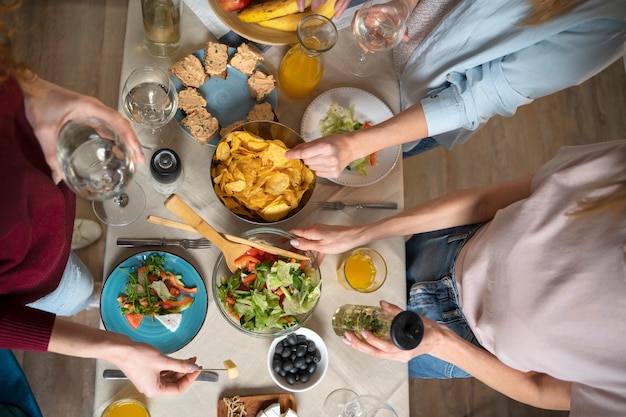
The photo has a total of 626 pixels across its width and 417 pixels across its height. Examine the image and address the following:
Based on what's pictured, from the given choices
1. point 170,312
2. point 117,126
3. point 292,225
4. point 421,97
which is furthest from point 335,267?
point 117,126

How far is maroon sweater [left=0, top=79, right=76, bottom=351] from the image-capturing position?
95cm

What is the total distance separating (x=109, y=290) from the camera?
4.20 feet

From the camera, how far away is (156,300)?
128 centimetres

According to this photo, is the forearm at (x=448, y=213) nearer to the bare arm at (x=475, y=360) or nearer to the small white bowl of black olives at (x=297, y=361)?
the bare arm at (x=475, y=360)

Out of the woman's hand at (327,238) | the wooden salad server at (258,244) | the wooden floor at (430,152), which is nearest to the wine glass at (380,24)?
the woman's hand at (327,238)

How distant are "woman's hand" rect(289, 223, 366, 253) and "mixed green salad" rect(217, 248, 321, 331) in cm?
6

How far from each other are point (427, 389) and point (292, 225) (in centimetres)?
148

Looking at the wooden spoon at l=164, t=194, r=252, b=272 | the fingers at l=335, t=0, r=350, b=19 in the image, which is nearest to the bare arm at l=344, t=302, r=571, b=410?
the wooden spoon at l=164, t=194, r=252, b=272

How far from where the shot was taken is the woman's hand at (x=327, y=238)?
1322 mm

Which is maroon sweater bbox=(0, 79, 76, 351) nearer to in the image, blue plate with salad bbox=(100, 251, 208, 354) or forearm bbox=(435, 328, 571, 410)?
blue plate with salad bbox=(100, 251, 208, 354)

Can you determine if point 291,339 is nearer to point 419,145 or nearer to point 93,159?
point 93,159

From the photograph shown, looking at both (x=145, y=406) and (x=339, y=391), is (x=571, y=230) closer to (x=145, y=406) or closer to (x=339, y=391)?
(x=339, y=391)

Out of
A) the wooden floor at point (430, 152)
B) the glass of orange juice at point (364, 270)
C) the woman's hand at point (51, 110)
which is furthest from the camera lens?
the wooden floor at point (430, 152)

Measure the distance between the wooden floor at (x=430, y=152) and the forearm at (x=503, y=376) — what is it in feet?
4.17
